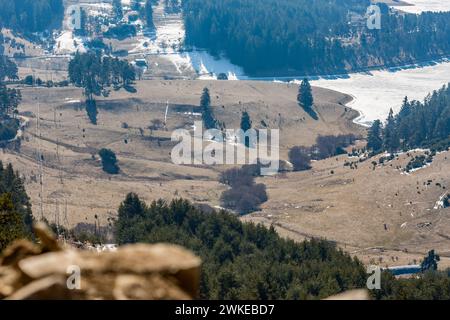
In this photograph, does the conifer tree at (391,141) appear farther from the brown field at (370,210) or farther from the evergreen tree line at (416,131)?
the brown field at (370,210)

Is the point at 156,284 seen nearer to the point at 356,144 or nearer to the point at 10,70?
the point at 356,144

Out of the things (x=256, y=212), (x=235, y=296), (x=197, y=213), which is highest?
(x=235, y=296)

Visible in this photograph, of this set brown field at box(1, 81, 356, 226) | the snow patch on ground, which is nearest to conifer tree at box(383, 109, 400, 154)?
brown field at box(1, 81, 356, 226)

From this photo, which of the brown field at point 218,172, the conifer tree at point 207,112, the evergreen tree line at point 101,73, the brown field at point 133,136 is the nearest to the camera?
the brown field at point 218,172

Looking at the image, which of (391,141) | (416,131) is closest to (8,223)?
(391,141)

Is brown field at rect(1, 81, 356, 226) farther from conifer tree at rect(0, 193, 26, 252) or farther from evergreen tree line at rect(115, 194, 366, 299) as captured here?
conifer tree at rect(0, 193, 26, 252)

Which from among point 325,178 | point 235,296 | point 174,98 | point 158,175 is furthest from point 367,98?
point 235,296

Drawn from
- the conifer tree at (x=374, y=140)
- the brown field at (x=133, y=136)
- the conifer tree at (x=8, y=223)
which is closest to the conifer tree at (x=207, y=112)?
the brown field at (x=133, y=136)

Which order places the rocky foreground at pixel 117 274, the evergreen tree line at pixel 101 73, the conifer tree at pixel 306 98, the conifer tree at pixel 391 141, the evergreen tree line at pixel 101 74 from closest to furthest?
1. the rocky foreground at pixel 117 274
2. the conifer tree at pixel 391 141
3. the evergreen tree line at pixel 101 74
4. the evergreen tree line at pixel 101 73
5. the conifer tree at pixel 306 98
